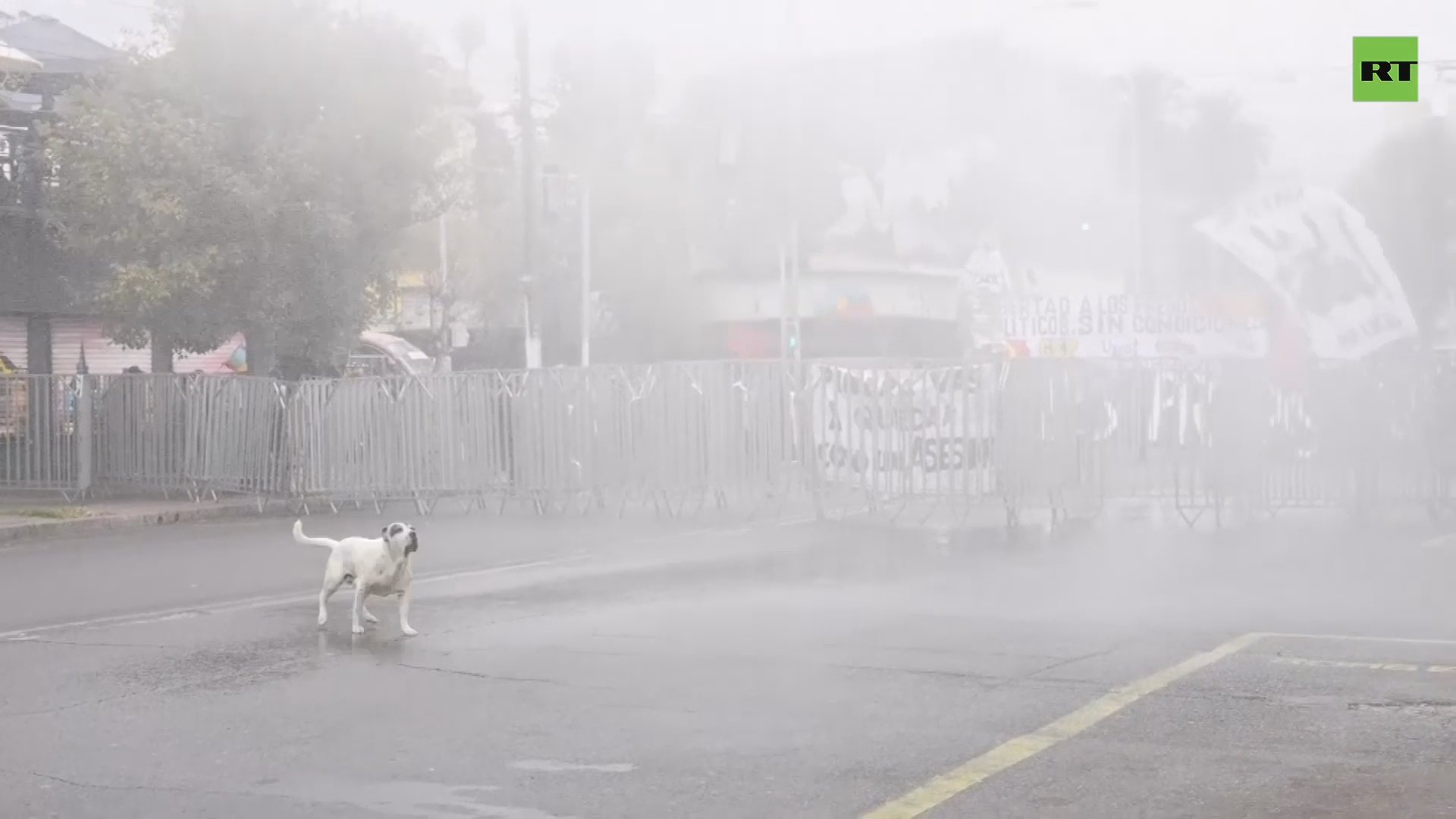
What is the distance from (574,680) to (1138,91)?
12.4 ft

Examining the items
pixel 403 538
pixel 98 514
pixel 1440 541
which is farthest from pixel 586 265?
pixel 1440 541

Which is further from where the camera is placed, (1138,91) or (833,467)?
(833,467)

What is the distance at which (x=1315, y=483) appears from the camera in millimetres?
13906

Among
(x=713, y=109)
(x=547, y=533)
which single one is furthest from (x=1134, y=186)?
(x=547, y=533)

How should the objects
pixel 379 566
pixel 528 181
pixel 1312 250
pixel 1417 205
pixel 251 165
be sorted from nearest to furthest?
pixel 1312 250, pixel 379 566, pixel 1417 205, pixel 528 181, pixel 251 165

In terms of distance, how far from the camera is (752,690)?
6844 mm

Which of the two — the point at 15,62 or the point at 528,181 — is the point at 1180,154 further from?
the point at 15,62

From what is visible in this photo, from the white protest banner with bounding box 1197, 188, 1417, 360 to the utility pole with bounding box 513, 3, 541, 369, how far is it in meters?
3.49

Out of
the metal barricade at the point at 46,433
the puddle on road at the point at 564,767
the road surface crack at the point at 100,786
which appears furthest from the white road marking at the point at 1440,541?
the metal barricade at the point at 46,433

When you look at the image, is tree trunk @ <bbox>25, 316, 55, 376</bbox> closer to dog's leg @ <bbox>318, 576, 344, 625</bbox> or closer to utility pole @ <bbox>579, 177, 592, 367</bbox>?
utility pole @ <bbox>579, 177, 592, 367</bbox>

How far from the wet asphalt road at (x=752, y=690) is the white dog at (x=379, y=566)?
0.66 ft

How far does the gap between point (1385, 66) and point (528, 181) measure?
11132 mm

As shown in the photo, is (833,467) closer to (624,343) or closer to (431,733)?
(624,343)

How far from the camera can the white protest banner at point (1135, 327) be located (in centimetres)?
1052
